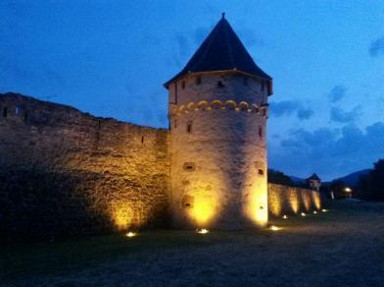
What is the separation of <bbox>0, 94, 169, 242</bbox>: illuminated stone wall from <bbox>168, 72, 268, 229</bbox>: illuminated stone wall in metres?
1.04

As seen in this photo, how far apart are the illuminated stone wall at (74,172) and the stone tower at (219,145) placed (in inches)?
42.1

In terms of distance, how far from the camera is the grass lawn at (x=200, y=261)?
691 centimetres

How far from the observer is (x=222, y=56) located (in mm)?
16766

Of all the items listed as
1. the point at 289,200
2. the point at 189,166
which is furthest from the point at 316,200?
the point at 189,166

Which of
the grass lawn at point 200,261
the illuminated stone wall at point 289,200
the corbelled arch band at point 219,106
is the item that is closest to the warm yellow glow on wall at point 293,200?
the illuminated stone wall at point 289,200

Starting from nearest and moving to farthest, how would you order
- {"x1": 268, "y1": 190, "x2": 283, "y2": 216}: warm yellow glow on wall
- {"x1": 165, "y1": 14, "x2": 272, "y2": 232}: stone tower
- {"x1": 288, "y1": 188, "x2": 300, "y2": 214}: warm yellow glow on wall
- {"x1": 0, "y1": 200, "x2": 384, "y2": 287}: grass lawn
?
{"x1": 0, "y1": 200, "x2": 384, "y2": 287}: grass lawn, {"x1": 165, "y1": 14, "x2": 272, "y2": 232}: stone tower, {"x1": 268, "y1": 190, "x2": 283, "y2": 216}: warm yellow glow on wall, {"x1": 288, "y1": 188, "x2": 300, "y2": 214}: warm yellow glow on wall

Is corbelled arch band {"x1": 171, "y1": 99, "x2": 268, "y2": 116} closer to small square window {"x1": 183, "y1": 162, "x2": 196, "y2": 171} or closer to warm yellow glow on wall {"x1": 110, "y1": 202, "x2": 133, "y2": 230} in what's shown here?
small square window {"x1": 183, "y1": 162, "x2": 196, "y2": 171}

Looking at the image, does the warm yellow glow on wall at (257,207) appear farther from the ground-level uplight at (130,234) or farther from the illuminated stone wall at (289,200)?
the illuminated stone wall at (289,200)

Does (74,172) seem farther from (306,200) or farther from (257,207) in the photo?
(306,200)

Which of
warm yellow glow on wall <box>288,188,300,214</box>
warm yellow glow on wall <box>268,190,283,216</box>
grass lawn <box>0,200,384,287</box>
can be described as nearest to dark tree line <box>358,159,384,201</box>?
warm yellow glow on wall <box>288,188,300,214</box>

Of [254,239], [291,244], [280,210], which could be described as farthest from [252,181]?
[280,210]

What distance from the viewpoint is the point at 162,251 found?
32.9 ft

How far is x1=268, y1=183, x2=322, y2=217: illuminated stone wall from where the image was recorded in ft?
76.0

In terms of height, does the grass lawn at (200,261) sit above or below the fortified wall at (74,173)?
below
